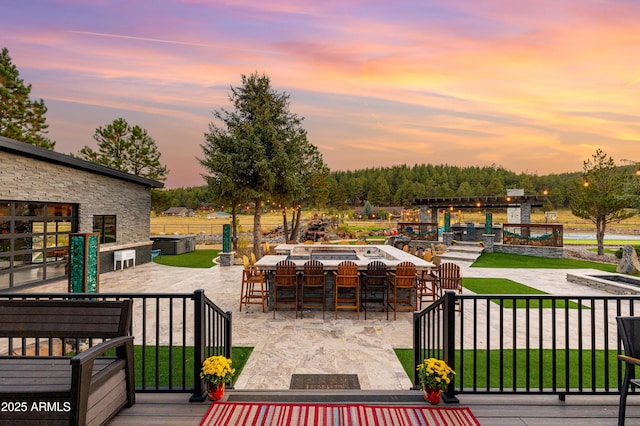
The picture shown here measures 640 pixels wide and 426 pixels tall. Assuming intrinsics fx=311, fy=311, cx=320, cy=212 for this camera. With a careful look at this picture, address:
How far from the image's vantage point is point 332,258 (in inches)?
361

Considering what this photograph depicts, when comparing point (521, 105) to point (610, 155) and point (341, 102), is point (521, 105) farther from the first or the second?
point (341, 102)

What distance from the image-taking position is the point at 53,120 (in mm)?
22047

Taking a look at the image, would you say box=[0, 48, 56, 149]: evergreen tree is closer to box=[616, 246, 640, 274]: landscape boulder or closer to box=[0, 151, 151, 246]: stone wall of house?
box=[0, 151, 151, 246]: stone wall of house

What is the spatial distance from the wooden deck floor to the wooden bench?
21 cm

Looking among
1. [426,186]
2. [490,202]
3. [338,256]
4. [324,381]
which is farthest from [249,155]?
[426,186]

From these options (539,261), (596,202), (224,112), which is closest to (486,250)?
(539,261)

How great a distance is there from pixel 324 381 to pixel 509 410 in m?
2.21

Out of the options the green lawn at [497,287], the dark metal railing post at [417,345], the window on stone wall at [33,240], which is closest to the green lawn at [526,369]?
the dark metal railing post at [417,345]

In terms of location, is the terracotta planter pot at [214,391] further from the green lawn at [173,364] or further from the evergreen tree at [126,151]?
the evergreen tree at [126,151]

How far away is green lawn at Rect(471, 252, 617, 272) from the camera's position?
15234 mm

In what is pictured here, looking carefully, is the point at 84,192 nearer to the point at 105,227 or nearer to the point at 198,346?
the point at 105,227

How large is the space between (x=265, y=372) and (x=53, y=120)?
26.7 m

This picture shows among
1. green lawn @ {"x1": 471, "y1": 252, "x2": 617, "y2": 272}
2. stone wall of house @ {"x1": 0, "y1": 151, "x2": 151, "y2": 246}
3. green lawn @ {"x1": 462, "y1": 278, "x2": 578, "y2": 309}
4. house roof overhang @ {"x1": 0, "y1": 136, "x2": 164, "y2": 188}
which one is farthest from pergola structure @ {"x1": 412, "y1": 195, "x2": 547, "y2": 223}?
house roof overhang @ {"x1": 0, "y1": 136, "x2": 164, "y2": 188}

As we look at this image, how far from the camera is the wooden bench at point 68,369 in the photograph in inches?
91.7
